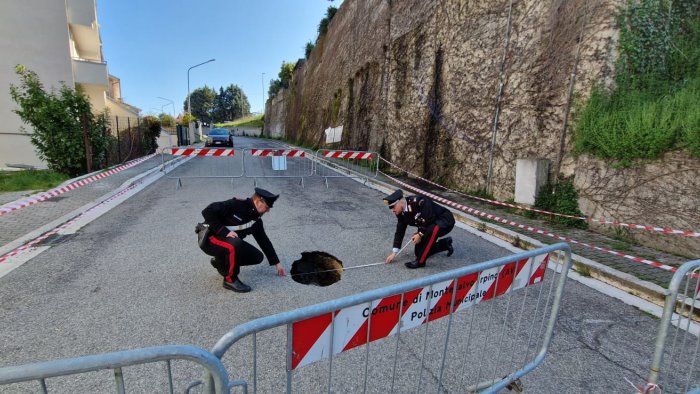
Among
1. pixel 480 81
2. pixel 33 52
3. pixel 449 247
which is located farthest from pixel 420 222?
pixel 33 52

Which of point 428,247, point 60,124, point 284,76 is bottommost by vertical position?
point 428,247

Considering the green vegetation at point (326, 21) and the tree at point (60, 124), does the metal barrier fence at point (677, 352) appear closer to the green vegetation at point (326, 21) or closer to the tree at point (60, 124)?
the tree at point (60, 124)

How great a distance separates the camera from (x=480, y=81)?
935cm

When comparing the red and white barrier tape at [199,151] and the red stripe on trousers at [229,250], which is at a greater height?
the red and white barrier tape at [199,151]

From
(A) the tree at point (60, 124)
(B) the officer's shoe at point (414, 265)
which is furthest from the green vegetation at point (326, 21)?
(B) the officer's shoe at point (414, 265)

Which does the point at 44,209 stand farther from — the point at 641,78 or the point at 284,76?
the point at 284,76

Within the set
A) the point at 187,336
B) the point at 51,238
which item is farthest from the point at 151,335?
the point at 51,238

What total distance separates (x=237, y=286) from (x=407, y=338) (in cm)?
192

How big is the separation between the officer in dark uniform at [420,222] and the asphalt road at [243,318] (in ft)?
0.78

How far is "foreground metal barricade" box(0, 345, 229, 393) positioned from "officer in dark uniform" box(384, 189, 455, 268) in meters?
3.40

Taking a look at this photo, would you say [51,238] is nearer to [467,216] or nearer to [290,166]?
[467,216]

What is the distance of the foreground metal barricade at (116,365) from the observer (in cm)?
105

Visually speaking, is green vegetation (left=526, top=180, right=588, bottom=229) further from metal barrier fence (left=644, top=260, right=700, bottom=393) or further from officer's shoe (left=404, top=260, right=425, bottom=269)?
officer's shoe (left=404, top=260, right=425, bottom=269)

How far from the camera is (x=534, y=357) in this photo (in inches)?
107
